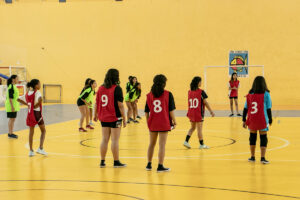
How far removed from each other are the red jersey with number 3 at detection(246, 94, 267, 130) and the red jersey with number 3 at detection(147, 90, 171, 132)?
Result: 59.9 inches

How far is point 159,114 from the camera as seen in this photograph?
7.06 m

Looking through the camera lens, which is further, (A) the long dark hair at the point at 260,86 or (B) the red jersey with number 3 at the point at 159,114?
(A) the long dark hair at the point at 260,86

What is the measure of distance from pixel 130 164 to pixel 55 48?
63.8ft

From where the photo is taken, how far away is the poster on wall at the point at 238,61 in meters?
23.1

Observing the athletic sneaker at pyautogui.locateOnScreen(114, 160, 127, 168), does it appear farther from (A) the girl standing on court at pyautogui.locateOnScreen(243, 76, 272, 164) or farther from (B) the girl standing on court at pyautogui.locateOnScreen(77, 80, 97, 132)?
(B) the girl standing on court at pyautogui.locateOnScreen(77, 80, 97, 132)

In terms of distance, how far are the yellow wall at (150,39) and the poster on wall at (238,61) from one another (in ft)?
0.91

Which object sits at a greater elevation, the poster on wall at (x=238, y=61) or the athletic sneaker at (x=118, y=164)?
the poster on wall at (x=238, y=61)

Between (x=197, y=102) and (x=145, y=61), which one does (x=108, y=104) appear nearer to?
(x=197, y=102)

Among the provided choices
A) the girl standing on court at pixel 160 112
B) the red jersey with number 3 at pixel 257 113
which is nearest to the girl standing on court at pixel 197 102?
the red jersey with number 3 at pixel 257 113

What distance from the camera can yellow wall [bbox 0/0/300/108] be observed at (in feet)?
75.4

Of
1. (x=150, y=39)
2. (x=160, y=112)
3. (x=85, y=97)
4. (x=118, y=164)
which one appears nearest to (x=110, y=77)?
(x=160, y=112)

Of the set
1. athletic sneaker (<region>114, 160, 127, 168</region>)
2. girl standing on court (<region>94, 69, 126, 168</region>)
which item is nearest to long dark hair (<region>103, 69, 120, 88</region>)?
girl standing on court (<region>94, 69, 126, 168</region>)

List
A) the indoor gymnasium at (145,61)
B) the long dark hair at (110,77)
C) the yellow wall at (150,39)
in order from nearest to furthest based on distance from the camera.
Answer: the long dark hair at (110,77)
the indoor gymnasium at (145,61)
the yellow wall at (150,39)

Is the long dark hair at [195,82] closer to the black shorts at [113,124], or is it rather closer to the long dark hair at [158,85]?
the long dark hair at [158,85]
